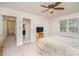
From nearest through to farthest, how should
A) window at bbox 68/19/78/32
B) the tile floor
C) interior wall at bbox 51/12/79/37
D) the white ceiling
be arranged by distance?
the white ceiling < the tile floor < window at bbox 68/19/78/32 < interior wall at bbox 51/12/79/37

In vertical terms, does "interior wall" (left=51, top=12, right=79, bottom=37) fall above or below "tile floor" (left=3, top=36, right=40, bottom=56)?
above

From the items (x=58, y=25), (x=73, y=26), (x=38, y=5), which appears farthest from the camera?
(x=58, y=25)

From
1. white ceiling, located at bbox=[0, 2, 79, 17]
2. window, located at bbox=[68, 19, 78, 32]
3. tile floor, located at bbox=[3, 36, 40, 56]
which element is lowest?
tile floor, located at bbox=[3, 36, 40, 56]

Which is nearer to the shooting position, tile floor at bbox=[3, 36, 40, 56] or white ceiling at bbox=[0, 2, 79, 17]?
white ceiling at bbox=[0, 2, 79, 17]

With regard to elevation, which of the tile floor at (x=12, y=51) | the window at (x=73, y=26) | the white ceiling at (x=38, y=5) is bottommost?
the tile floor at (x=12, y=51)

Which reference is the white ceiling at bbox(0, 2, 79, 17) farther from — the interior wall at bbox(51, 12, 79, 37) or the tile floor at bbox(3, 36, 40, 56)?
the tile floor at bbox(3, 36, 40, 56)

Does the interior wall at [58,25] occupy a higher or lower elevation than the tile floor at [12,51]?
higher

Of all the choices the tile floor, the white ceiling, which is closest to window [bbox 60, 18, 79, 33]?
the white ceiling

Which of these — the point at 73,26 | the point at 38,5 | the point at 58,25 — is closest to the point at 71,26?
the point at 73,26

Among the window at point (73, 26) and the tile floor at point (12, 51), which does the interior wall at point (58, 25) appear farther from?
the tile floor at point (12, 51)

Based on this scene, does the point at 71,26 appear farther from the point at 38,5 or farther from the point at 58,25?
the point at 38,5

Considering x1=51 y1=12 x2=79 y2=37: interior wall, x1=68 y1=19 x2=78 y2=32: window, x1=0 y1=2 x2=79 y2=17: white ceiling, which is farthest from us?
x1=51 y1=12 x2=79 y2=37: interior wall

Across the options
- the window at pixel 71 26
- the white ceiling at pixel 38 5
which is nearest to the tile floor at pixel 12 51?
the white ceiling at pixel 38 5

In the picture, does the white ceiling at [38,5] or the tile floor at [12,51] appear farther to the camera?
the tile floor at [12,51]
